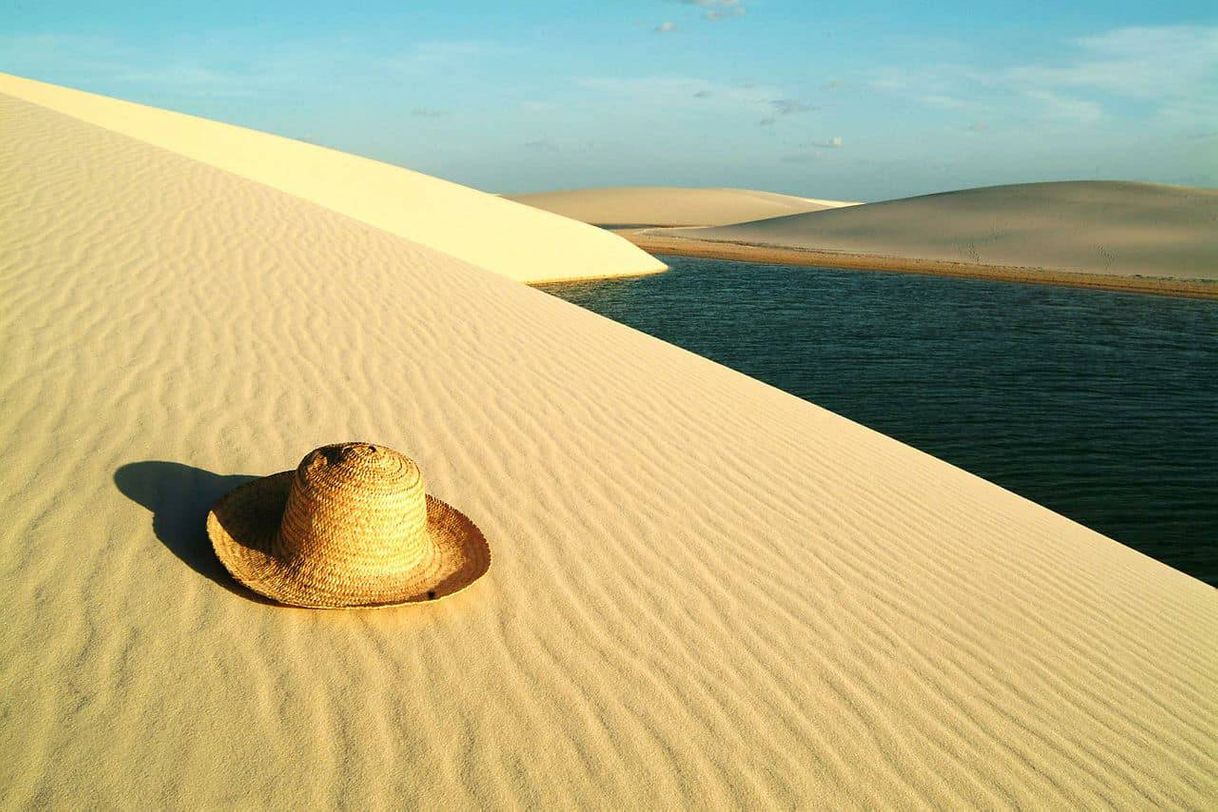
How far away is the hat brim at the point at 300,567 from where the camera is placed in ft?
9.95

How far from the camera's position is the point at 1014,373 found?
44.7 ft

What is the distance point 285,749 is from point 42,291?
15.6 ft

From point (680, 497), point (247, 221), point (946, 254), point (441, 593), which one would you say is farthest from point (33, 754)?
point (946, 254)

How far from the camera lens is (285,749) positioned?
8.13 feet

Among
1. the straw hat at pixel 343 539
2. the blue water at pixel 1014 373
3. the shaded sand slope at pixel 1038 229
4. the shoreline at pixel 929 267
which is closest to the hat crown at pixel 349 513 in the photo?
the straw hat at pixel 343 539

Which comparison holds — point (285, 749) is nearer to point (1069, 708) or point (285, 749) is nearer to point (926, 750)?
point (926, 750)

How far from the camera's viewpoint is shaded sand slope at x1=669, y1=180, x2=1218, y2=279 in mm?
36844

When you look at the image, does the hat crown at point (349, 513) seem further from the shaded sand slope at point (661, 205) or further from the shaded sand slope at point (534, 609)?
the shaded sand slope at point (661, 205)

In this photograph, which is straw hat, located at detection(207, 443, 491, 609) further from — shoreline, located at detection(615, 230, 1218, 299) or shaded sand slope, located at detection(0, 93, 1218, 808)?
shoreline, located at detection(615, 230, 1218, 299)

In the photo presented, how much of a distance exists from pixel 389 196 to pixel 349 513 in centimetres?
2432

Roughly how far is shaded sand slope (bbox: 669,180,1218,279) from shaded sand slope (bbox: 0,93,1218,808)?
3540 cm

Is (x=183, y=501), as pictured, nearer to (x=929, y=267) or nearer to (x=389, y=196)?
(x=389, y=196)

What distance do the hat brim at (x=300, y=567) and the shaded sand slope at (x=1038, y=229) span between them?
37.8m

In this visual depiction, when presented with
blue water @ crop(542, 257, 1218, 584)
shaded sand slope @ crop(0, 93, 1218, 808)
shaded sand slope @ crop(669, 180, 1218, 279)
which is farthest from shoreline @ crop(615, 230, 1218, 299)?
shaded sand slope @ crop(0, 93, 1218, 808)
